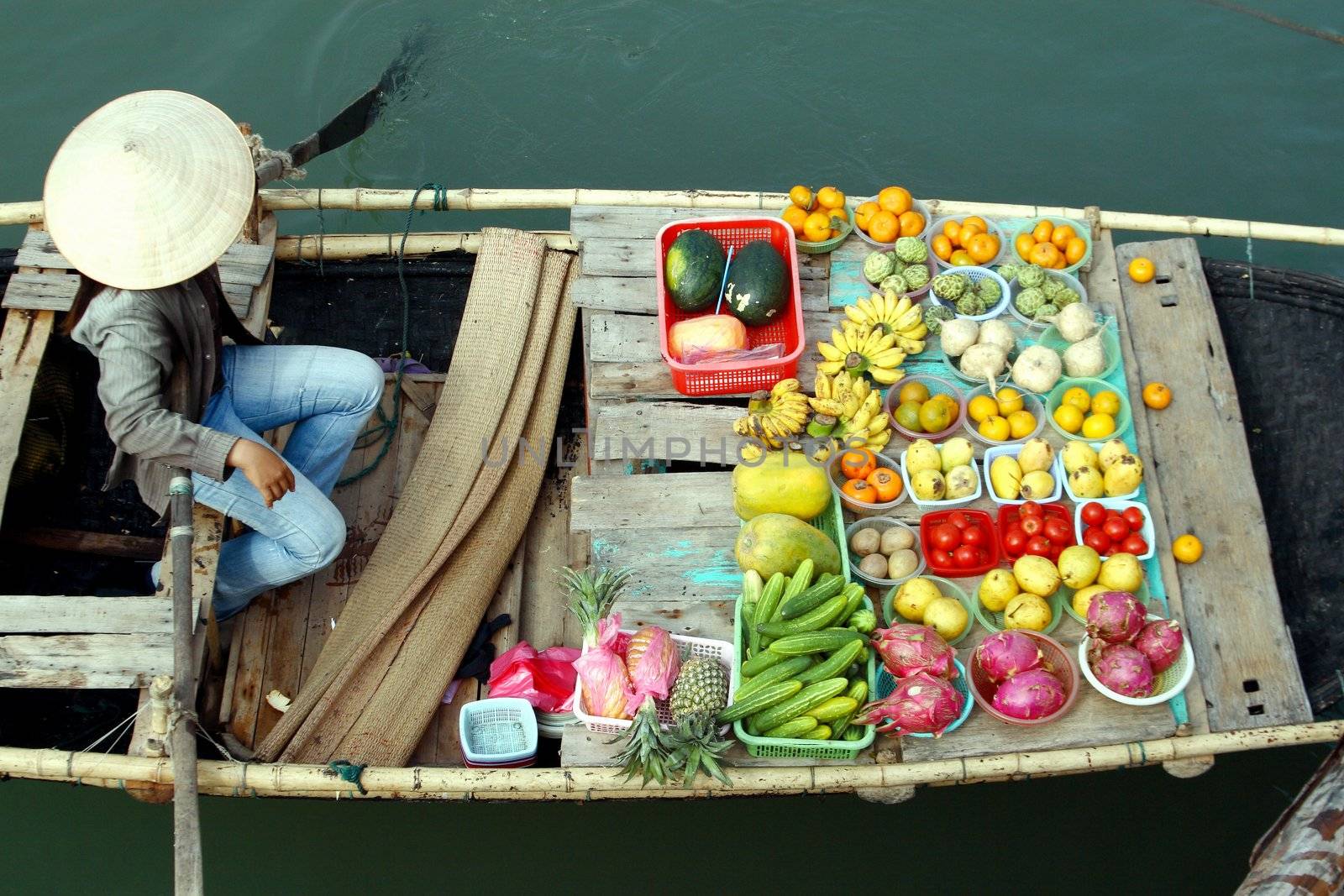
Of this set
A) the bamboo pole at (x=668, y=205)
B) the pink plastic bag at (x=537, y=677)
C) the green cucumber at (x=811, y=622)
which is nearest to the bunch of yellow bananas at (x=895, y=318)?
the bamboo pole at (x=668, y=205)

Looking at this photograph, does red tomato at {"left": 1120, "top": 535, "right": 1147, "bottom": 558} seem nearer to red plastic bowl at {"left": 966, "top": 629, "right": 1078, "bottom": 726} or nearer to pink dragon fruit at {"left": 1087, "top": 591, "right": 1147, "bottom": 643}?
pink dragon fruit at {"left": 1087, "top": 591, "right": 1147, "bottom": 643}

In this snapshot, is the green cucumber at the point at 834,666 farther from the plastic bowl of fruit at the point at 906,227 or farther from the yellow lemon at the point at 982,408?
the plastic bowl of fruit at the point at 906,227

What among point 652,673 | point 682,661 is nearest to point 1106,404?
point 682,661

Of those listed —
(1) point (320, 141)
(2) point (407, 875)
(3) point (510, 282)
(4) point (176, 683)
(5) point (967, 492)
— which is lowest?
(2) point (407, 875)

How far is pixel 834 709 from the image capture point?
291 centimetres

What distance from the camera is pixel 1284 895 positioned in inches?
98.1

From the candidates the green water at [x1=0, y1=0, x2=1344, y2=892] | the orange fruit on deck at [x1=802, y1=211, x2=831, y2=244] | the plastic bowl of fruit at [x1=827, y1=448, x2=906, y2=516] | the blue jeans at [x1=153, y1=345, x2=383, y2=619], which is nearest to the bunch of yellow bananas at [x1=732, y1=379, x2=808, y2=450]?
the plastic bowl of fruit at [x1=827, y1=448, x2=906, y2=516]

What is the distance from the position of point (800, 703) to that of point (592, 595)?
0.73m

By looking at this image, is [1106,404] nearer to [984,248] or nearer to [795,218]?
[984,248]

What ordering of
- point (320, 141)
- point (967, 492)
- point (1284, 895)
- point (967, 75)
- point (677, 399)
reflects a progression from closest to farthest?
point (1284, 895), point (967, 492), point (677, 399), point (320, 141), point (967, 75)

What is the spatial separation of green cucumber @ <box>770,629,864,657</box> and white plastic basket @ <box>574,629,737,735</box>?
8.3 inches

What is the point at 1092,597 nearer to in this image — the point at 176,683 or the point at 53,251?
the point at 176,683

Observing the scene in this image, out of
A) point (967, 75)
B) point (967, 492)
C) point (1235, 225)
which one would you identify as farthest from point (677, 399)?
point (967, 75)

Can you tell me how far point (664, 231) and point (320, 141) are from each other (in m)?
1.78
